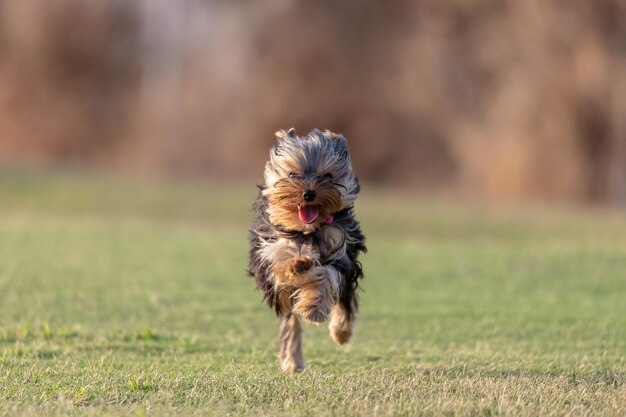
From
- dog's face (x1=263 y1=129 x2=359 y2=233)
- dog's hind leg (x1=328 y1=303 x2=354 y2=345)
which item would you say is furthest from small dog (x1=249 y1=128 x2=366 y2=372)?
dog's hind leg (x1=328 y1=303 x2=354 y2=345)

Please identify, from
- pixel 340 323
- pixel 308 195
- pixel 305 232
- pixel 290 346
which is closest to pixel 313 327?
pixel 340 323

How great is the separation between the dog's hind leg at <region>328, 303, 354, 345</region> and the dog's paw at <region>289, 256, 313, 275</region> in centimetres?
92

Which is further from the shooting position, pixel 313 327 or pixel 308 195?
pixel 313 327

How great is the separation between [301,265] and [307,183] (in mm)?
553

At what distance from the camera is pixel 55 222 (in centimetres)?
2534

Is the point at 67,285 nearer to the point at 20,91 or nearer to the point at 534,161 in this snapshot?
the point at 534,161

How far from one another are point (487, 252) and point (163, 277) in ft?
21.7

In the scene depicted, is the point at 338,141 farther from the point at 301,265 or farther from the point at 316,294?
the point at 316,294

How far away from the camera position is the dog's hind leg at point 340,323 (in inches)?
355

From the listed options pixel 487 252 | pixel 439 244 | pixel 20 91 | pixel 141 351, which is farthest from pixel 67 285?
pixel 20 91

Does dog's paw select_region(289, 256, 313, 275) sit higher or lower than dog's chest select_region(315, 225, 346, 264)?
lower

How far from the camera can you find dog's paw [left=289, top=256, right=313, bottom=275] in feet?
26.5

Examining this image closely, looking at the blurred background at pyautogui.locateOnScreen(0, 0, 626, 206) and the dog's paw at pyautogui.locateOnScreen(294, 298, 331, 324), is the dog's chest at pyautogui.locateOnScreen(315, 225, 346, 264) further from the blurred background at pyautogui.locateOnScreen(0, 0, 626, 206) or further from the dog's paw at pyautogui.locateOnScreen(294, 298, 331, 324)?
the blurred background at pyautogui.locateOnScreen(0, 0, 626, 206)

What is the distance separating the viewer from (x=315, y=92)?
42719 mm
